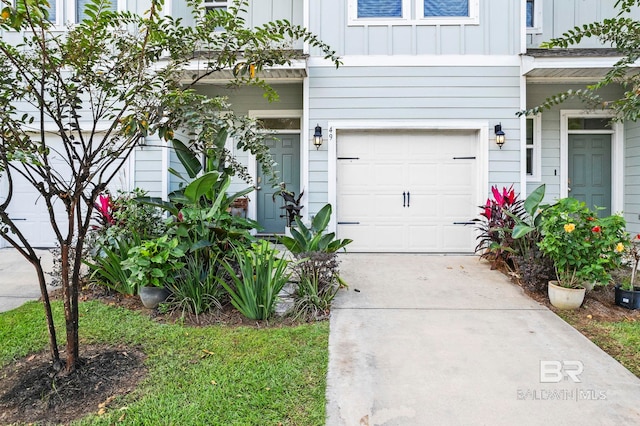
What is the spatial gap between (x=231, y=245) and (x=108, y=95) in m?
1.78

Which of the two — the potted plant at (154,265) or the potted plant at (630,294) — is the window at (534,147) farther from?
the potted plant at (154,265)

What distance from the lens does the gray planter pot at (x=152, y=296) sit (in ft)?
12.2

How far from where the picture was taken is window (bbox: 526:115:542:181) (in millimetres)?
7152

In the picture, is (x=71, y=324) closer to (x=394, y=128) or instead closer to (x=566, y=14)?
(x=394, y=128)

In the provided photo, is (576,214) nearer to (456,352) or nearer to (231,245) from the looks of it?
(456,352)

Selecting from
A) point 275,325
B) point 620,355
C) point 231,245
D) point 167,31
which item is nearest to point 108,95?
point 167,31

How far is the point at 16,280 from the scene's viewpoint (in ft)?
16.0

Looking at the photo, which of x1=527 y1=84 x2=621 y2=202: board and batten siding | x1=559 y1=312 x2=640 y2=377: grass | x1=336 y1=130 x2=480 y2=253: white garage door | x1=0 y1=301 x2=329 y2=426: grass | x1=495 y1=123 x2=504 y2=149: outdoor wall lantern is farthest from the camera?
x1=527 y1=84 x2=621 y2=202: board and batten siding

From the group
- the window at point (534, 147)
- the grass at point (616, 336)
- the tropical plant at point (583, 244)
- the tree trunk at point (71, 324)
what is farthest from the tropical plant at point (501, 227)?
the tree trunk at point (71, 324)

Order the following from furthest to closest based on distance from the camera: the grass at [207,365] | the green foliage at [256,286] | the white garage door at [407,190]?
the white garage door at [407,190]
the green foliage at [256,286]
the grass at [207,365]

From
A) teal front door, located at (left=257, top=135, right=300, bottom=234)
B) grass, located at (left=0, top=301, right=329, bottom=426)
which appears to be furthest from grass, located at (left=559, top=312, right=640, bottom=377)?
teal front door, located at (left=257, top=135, right=300, bottom=234)

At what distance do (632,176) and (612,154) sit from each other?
536 millimetres

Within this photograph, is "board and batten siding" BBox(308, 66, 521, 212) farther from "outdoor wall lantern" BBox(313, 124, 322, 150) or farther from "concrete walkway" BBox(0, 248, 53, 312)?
"concrete walkway" BBox(0, 248, 53, 312)

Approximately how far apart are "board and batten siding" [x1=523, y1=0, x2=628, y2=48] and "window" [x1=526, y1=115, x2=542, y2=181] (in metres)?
1.38
